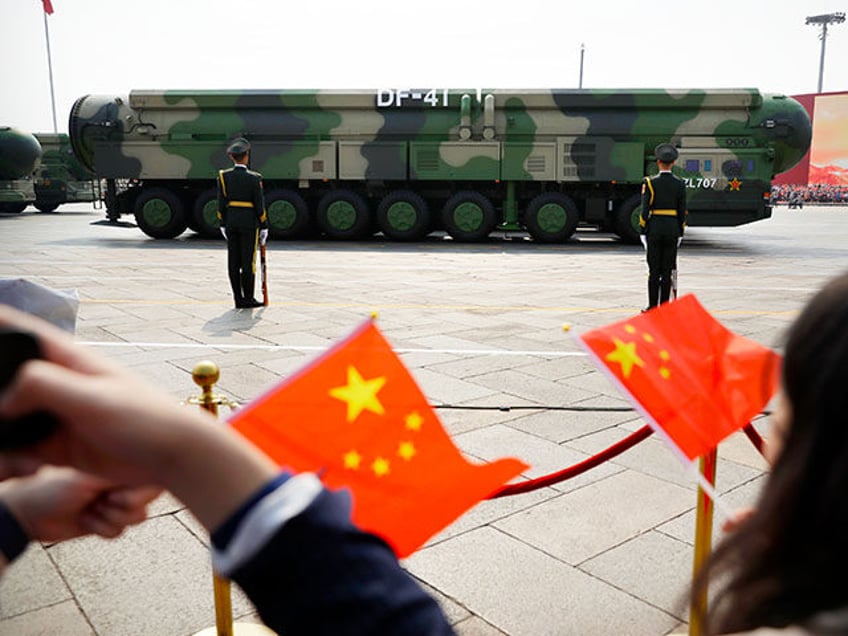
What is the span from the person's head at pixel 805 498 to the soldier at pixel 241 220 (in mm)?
7888

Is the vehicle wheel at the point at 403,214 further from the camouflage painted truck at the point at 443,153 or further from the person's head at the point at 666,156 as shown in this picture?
the person's head at the point at 666,156

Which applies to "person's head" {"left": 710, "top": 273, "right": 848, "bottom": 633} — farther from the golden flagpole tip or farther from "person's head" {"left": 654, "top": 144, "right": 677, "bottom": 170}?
"person's head" {"left": 654, "top": 144, "right": 677, "bottom": 170}

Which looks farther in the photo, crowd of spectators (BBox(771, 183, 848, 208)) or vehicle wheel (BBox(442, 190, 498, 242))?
crowd of spectators (BBox(771, 183, 848, 208))

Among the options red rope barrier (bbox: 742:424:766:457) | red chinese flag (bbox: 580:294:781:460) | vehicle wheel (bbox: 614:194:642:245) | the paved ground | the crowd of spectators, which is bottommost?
the crowd of spectators

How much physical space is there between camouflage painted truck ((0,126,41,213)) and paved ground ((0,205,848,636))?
1534cm

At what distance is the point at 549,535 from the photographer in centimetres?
304

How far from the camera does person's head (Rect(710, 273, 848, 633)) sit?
0.72 metres

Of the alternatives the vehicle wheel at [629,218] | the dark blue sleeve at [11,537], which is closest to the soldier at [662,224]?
the dark blue sleeve at [11,537]

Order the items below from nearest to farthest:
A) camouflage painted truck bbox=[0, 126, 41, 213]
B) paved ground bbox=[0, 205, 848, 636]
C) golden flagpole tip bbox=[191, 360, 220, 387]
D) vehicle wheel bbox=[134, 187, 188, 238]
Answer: golden flagpole tip bbox=[191, 360, 220, 387]
paved ground bbox=[0, 205, 848, 636]
vehicle wheel bbox=[134, 187, 188, 238]
camouflage painted truck bbox=[0, 126, 41, 213]

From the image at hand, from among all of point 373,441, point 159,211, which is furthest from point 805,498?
point 159,211

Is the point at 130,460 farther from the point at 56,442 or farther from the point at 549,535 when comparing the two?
the point at 549,535

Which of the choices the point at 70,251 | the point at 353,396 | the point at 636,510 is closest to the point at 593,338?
the point at 353,396

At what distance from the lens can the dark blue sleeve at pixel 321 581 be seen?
70 cm

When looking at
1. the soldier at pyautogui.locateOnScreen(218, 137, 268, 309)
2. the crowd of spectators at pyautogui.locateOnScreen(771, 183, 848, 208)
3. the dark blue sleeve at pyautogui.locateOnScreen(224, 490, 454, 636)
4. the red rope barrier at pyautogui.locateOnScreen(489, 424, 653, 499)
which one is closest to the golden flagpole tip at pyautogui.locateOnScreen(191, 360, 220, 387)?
the red rope barrier at pyautogui.locateOnScreen(489, 424, 653, 499)
